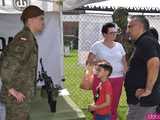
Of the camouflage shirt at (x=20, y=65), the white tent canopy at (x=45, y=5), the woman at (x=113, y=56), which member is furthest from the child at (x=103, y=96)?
the white tent canopy at (x=45, y=5)

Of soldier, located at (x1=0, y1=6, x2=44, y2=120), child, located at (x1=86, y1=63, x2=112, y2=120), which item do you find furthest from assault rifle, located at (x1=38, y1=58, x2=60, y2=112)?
soldier, located at (x1=0, y1=6, x2=44, y2=120)

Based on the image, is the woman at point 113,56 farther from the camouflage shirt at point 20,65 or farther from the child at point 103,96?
the camouflage shirt at point 20,65

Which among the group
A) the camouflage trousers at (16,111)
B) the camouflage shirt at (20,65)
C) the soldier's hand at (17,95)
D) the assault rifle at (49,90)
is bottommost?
the assault rifle at (49,90)

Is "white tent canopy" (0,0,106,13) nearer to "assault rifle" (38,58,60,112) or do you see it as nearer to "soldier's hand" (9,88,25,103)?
"assault rifle" (38,58,60,112)

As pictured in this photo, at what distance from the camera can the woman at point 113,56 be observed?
5.78m

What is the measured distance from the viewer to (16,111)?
4254 mm

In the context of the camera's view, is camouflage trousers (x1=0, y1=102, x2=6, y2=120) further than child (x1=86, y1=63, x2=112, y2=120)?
No

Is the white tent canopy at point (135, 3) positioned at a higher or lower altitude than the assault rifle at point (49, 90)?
higher

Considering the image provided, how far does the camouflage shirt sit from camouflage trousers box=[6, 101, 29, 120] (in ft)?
0.20

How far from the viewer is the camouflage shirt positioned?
408cm

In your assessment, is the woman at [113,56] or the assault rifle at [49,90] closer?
the woman at [113,56]

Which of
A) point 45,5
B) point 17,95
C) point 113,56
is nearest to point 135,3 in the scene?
point 45,5

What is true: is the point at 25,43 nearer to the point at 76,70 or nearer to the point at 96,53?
the point at 96,53

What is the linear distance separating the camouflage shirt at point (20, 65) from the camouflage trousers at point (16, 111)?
60mm
